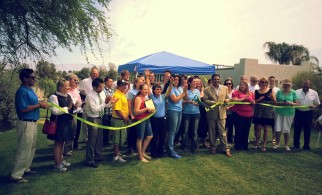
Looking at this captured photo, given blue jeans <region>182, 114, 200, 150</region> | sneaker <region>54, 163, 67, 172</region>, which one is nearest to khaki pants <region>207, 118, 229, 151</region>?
blue jeans <region>182, 114, 200, 150</region>

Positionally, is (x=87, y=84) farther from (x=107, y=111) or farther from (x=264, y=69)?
(x=264, y=69)

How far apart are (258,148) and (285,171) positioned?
187cm

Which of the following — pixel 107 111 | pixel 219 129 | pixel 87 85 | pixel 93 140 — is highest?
pixel 87 85

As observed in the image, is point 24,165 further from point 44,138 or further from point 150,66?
point 150,66

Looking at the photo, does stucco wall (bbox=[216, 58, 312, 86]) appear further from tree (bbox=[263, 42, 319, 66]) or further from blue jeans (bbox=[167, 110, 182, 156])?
blue jeans (bbox=[167, 110, 182, 156])

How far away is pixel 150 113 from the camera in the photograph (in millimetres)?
5988

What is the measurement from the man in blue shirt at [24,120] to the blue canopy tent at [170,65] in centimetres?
455

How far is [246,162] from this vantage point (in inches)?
241

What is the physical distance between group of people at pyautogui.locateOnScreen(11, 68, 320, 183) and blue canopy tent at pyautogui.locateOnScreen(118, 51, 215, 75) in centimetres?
218

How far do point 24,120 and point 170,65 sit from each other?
5718 millimetres

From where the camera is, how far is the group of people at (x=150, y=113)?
4.80 m

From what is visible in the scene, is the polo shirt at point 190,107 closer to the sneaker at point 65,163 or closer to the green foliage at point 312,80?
the sneaker at point 65,163

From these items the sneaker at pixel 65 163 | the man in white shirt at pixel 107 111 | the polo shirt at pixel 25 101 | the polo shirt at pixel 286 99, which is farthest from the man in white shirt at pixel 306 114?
the polo shirt at pixel 25 101

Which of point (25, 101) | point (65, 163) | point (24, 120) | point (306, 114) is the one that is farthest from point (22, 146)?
point (306, 114)
